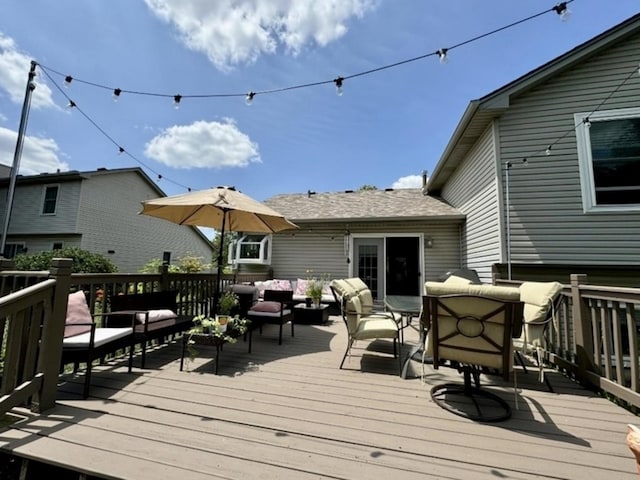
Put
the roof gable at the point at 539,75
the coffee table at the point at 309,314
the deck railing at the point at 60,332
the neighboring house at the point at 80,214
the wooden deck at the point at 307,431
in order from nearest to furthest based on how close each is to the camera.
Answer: the wooden deck at the point at 307,431 < the deck railing at the point at 60,332 < the roof gable at the point at 539,75 < the coffee table at the point at 309,314 < the neighboring house at the point at 80,214

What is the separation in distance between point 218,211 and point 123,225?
13.0 meters

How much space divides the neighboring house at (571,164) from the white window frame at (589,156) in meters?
0.01

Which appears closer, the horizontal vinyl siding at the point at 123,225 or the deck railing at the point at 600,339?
the deck railing at the point at 600,339

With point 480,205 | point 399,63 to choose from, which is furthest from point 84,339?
point 480,205

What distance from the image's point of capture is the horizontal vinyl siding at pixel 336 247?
7.92 metres

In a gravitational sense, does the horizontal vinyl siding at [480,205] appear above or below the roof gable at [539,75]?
below

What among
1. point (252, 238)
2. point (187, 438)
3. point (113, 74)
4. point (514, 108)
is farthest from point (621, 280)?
point (113, 74)

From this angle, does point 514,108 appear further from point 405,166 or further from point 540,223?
point 405,166

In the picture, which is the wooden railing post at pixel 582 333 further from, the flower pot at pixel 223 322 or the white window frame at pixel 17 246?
the white window frame at pixel 17 246

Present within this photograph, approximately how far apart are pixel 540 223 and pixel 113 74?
9.98 meters

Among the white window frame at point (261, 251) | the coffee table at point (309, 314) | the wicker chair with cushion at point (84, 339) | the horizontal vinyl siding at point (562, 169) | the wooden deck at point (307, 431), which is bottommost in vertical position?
the wooden deck at point (307, 431)

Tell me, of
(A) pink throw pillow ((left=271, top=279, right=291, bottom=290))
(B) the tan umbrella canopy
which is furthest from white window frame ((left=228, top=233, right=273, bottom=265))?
(B) the tan umbrella canopy

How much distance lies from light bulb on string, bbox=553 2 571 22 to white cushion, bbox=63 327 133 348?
21.1 feet

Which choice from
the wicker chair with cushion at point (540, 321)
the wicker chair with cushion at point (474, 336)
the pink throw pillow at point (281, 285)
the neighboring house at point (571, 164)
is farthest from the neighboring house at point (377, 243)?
the wicker chair with cushion at point (474, 336)
